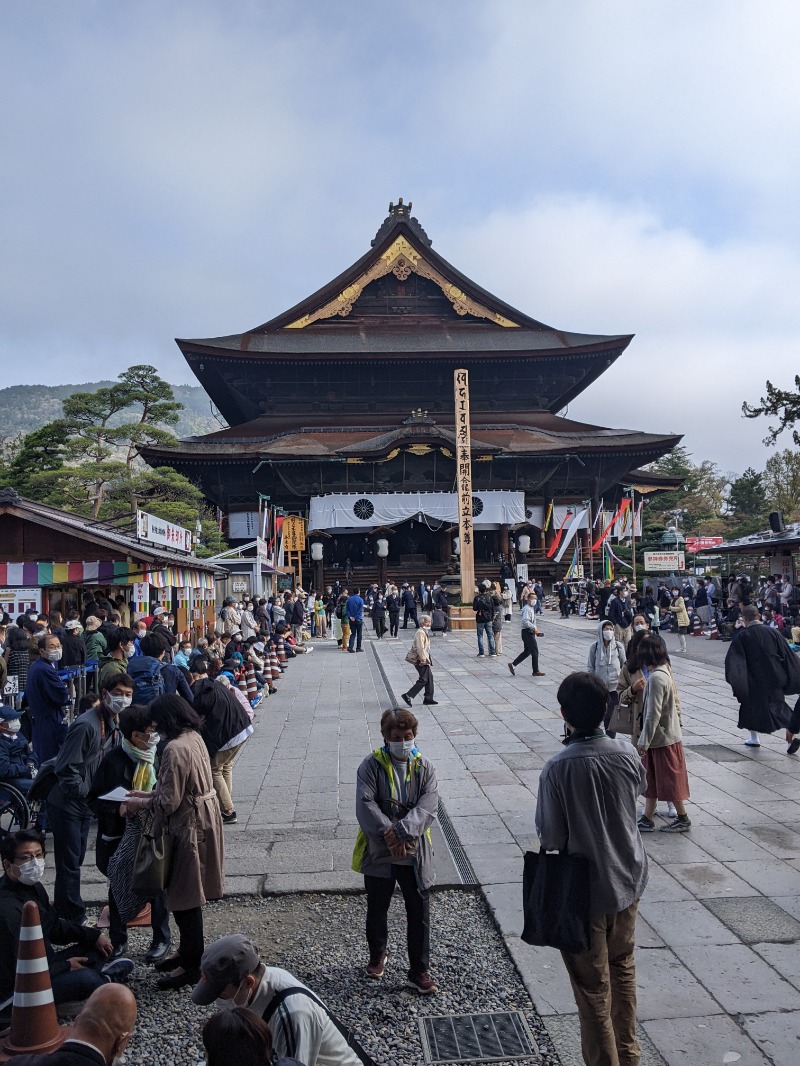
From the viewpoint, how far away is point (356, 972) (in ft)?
13.8

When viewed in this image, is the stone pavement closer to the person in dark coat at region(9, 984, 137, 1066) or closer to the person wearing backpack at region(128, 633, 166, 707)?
the person wearing backpack at region(128, 633, 166, 707)

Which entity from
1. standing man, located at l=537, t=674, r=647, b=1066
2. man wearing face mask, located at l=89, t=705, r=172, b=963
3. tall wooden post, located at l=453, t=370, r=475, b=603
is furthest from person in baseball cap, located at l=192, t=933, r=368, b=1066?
tall wooden post, located at l=453, t=370, r=475, b=603

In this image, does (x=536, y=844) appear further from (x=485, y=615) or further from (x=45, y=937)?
(x=485, y=615)

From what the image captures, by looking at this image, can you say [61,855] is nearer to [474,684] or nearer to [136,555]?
[136,555]

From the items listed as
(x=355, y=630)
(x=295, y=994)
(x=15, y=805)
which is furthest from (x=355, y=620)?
(x=295, y=994)

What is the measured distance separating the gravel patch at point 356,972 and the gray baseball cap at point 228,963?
1384 mm

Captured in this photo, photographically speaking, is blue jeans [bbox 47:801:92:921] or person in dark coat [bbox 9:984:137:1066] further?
blue jeans [bbox 47:801:92:921]

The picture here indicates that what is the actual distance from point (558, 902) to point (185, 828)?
211 cm

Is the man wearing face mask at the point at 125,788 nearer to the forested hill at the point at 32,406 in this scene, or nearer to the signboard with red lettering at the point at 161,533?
the signboard with red lettering at the point at 161,533

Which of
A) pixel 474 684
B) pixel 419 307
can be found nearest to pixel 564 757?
pixel 474 684

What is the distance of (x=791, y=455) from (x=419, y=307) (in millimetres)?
25810

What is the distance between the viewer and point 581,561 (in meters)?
34.8

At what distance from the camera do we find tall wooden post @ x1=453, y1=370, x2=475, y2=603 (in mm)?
23438

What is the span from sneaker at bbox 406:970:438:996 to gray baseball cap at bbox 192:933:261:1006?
1.78 meters
